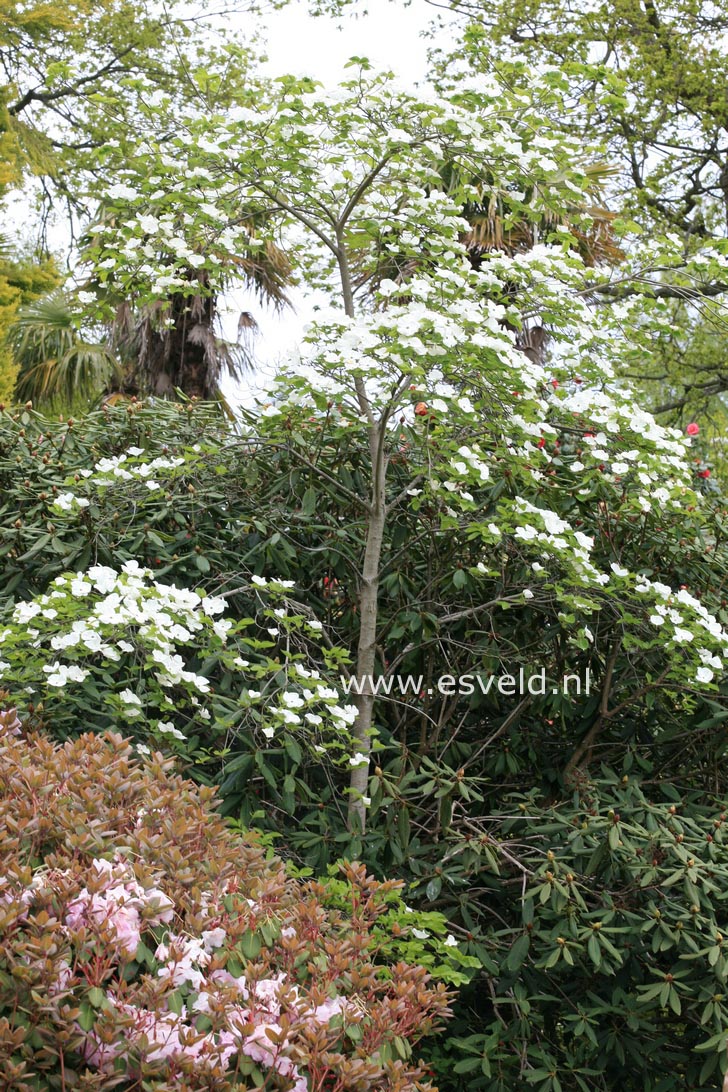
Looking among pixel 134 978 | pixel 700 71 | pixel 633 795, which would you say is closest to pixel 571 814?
pixel 633 795

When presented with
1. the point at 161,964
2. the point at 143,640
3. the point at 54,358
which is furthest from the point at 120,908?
the point at 54,358

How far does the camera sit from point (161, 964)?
6.29ft

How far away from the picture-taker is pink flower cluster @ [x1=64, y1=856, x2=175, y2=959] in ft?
6.23

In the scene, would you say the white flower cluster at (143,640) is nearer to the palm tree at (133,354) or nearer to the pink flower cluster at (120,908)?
the pink flower cluster at (120,908)

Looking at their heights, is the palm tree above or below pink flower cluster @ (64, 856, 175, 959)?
above

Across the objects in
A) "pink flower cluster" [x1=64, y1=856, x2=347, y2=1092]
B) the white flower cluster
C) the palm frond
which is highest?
the palm frond

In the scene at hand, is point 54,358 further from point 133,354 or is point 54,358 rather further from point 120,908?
point 120,908

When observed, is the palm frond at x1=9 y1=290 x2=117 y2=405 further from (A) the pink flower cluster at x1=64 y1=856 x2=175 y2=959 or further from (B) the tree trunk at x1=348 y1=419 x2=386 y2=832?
(A) the pink flower cluster at x1=64 y1=856 x2=175 y2=959

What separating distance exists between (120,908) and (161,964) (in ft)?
0.40

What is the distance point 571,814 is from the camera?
379cm

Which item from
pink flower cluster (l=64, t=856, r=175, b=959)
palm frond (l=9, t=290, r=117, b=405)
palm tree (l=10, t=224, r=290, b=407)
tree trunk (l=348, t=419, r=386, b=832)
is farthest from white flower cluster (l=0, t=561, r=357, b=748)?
palm frond (l=9, t=290, r=117, b=405)

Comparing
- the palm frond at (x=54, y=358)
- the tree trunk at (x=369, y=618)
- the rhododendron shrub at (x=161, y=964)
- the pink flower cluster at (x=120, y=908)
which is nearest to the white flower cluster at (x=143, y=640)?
the tree trunk at (x=369, y=618)

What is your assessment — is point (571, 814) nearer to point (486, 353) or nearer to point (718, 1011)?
point (718, 1011)

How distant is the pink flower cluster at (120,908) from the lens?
74.8 inches
